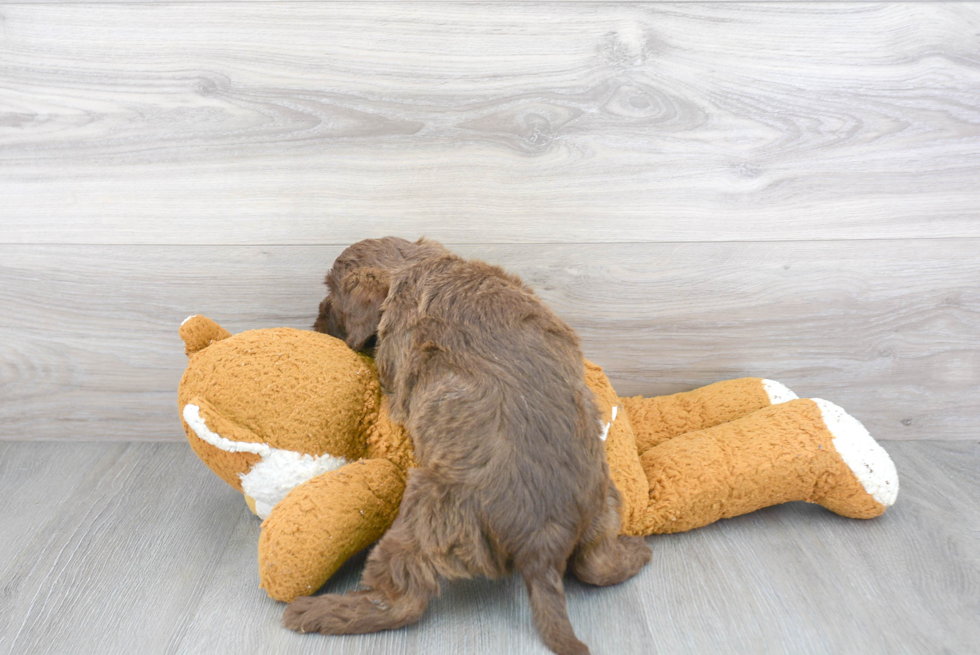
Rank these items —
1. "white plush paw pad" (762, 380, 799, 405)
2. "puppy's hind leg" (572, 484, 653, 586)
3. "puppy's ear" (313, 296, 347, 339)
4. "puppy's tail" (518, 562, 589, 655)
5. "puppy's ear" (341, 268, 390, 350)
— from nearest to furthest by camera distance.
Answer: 1. "puppy's tail" (518, 562, 589, 655)
2. "puppy's hind leg" (572, 484, 653, 586)
3. "puppy's ear" (341, 268, 390, 350)
4. "puppy's ear" (313, 296, 347, 339)
5. "white plush paw pad" (762, 380, 799, 405)

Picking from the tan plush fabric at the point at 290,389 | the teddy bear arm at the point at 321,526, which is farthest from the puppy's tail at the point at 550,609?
the tan plush fabric at the point at 290,389

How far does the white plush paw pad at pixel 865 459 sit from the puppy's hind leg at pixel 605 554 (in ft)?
1.28

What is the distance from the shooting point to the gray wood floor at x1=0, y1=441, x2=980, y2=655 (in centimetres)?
91

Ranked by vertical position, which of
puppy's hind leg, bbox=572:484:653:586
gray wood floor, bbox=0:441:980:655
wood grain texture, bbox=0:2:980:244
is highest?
wood grain texture, bbox=0:2:980:244

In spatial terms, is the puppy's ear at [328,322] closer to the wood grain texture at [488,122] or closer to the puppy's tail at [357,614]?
the wood grain texture at [488,122]

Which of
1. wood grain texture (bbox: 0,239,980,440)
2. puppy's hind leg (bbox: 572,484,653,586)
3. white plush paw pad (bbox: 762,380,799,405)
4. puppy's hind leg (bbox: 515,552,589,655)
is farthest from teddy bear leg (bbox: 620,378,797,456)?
puppy's hind leg (bbox: 515,552,589,655)

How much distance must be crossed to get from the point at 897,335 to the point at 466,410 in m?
0.98

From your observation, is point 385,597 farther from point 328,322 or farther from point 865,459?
point 865,459

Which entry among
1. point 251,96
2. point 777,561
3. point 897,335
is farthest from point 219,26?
point 897,335

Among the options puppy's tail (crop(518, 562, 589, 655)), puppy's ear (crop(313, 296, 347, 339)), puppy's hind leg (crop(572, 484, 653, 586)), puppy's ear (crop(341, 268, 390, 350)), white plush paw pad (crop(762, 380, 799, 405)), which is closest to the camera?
puppy's tail (crop(518, 562, 589, 655))

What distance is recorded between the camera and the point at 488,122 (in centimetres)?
129

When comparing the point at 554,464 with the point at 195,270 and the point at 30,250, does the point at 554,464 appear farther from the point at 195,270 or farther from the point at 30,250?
the point at 30,250

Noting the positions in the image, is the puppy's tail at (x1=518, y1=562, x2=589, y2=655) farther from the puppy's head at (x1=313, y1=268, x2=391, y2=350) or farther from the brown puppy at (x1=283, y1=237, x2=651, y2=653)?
the puppy's head at (x1=313, y1=268, x2=391, y2=350)

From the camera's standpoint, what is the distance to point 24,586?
3.35ft
